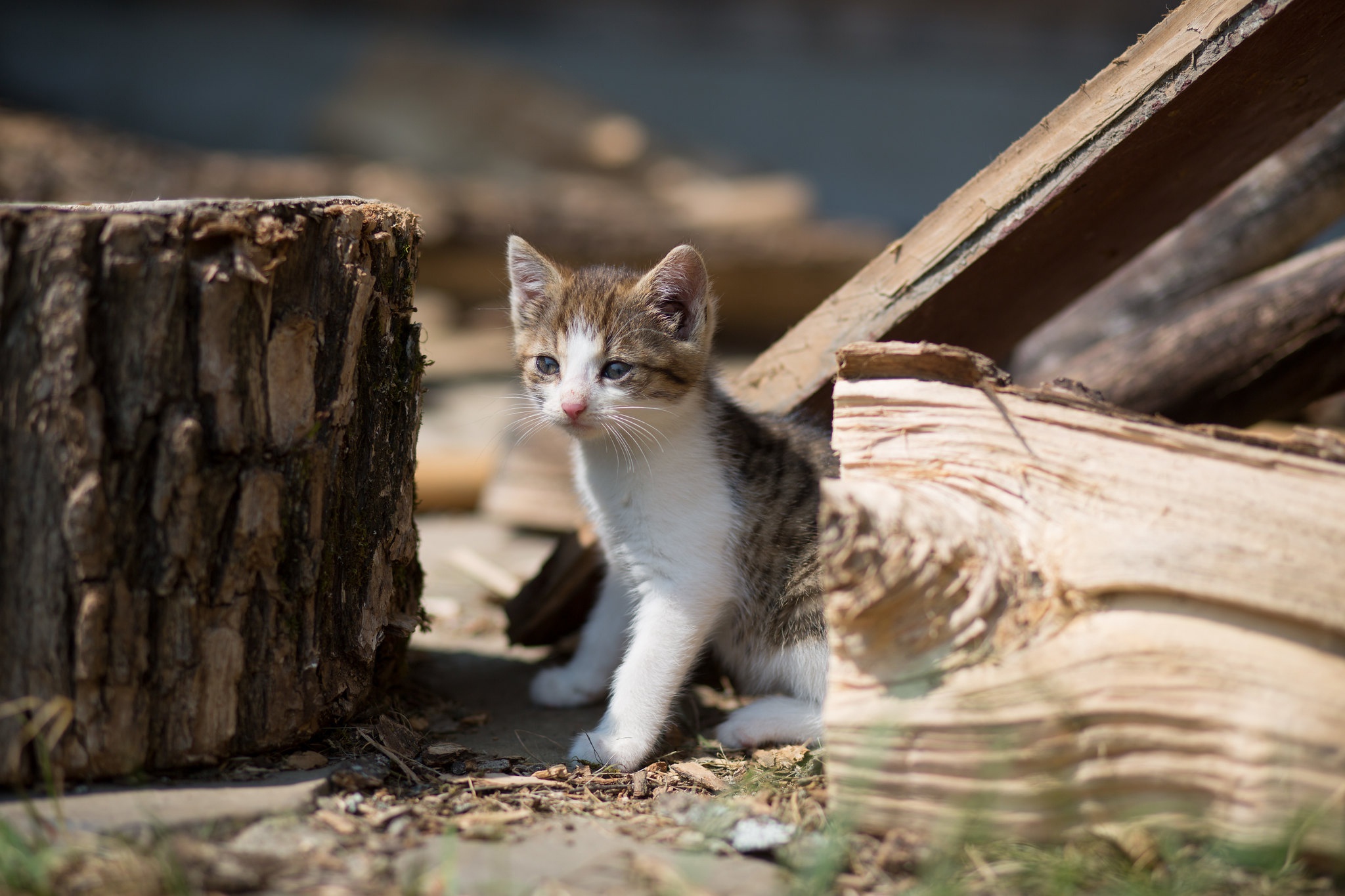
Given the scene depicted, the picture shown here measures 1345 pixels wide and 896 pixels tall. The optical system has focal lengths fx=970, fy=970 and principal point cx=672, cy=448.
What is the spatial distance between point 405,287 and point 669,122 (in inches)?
298

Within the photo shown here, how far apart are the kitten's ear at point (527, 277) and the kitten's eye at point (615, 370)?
1.22ft

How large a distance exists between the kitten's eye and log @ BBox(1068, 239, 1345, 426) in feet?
5.37

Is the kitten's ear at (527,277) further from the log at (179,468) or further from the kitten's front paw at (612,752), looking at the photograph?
the kitten's front paw at (612,752)

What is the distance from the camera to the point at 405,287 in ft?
7.94

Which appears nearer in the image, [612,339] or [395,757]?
[395,757]

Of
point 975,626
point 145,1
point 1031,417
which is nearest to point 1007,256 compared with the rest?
point 1031,417

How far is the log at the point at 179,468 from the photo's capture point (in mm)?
1831

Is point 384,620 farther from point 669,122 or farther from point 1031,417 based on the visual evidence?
point 669,122

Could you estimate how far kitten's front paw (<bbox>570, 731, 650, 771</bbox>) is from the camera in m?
2.49

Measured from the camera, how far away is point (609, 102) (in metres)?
9.45

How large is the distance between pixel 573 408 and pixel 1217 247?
8.76 ft

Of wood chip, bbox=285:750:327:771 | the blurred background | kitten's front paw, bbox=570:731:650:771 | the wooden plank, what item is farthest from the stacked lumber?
the blurred background

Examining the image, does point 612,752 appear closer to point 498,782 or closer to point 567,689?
point 498,782

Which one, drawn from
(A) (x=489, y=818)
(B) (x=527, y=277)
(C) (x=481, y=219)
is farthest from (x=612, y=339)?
(C) (x=481, y=219)
